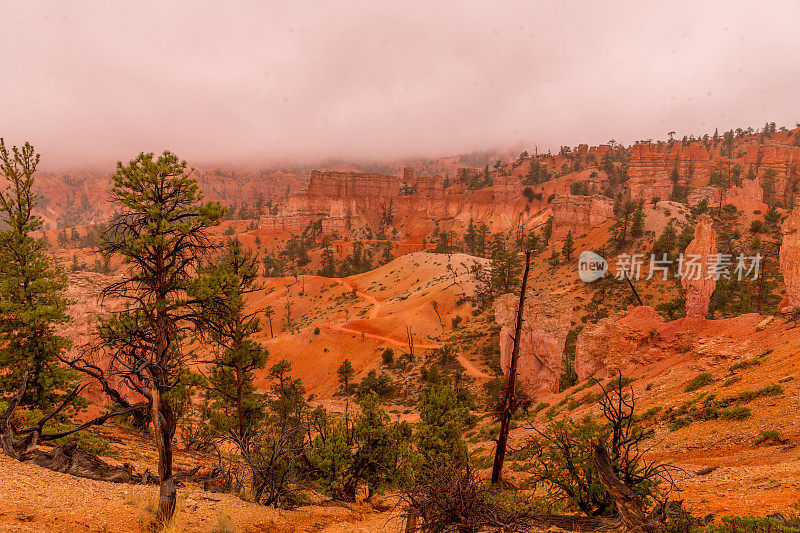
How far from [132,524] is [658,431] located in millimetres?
19827

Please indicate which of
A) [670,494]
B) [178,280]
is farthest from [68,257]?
[670,494]

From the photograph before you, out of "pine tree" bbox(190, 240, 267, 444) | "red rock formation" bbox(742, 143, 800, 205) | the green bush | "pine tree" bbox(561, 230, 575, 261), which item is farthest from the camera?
"red rock formation" bbox(742, 143, 800, 205)

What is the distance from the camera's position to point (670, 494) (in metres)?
11.1

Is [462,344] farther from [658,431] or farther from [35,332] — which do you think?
[35,332]

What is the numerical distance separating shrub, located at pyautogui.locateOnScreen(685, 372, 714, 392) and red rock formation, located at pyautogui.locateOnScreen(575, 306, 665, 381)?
7.08 meters

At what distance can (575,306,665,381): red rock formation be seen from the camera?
28.6 meters

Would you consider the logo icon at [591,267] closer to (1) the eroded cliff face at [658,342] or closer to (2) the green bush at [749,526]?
(1) the eroded cliff face at [658,342]

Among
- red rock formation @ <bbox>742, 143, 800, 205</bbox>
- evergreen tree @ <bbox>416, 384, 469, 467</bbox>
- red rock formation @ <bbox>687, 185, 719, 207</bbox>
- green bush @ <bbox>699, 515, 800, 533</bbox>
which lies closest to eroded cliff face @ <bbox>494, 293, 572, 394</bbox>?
evergreen tree @ <bbox>416, 384, 469, 467</bbox>

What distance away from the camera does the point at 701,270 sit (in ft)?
105

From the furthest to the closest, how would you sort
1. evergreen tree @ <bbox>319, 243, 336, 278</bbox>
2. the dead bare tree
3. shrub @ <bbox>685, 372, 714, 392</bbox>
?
evergreen tree @ <bbox>319, 243, 336, 278</bbox>, shrub @ <bbox>685, 372, 714, 392</bbox>, the dead bare tree

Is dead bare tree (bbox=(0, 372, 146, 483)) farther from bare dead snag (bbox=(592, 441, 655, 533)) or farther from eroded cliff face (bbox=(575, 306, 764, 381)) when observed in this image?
eroded cliff face (bbox=(575, 306, 764, 381))

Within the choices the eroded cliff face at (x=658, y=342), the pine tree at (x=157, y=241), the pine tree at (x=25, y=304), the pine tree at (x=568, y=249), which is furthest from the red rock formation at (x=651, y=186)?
the pine tree at (x=25, y=304)

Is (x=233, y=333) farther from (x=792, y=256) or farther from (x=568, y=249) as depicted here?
(x=568, y=249)

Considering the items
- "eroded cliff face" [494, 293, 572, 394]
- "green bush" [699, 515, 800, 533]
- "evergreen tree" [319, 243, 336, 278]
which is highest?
"green bush" [699, 515, 800, 533]
